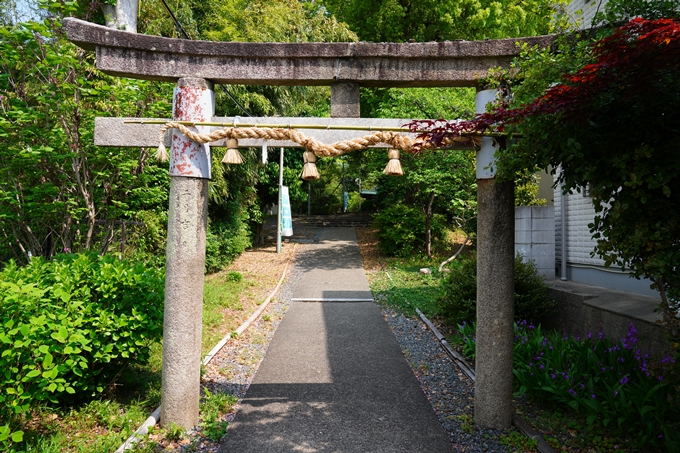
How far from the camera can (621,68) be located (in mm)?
2941

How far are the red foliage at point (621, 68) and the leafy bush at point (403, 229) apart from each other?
41.9ft

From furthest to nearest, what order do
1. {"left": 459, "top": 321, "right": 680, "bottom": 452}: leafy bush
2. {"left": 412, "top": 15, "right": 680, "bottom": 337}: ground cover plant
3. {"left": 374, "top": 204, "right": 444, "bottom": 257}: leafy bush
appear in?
{"left": 374, "top": 204, "right": 444, "bottom": 257}: leafy bush < {"left": 459, "top": 321, "right": 680, "bottom": 452}: leafy bush < {"left": 412, "top": 15, "right": 680, "bottom": 337}: ground cover plant

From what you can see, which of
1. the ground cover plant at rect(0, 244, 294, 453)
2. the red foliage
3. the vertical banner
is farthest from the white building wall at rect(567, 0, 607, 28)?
the vertical banner

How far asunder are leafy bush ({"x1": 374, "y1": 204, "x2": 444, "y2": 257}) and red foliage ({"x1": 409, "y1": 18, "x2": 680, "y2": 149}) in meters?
12.8

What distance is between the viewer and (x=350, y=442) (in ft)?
13.8

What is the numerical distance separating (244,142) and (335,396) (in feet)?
10.6

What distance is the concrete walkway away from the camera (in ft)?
13.8

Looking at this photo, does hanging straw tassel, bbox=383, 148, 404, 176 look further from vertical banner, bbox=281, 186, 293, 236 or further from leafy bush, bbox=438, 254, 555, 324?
vertical banner, bbox=281, 186, 293, 236

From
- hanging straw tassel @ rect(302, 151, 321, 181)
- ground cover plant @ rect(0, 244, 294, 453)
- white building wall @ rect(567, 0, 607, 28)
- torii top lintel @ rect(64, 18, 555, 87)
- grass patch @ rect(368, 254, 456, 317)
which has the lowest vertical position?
ground cover plant @ rect(0, 244, 294, 453)

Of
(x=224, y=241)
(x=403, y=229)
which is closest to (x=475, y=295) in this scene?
(x=403, y=229)

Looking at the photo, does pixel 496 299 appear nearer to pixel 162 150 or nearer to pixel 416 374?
pixel 416 374

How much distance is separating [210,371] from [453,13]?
1671 cm

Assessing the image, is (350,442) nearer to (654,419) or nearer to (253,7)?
(654,419)

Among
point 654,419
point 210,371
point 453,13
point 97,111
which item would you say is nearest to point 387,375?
point 210,371
